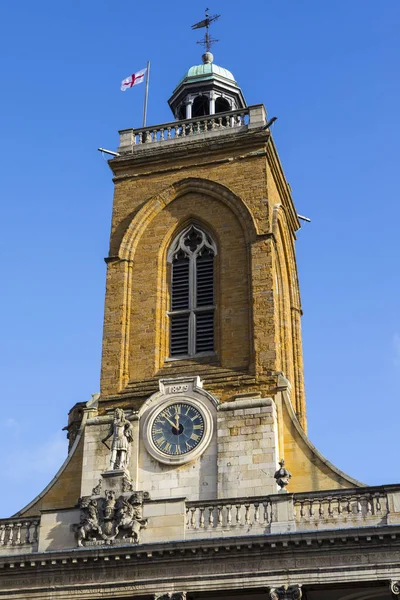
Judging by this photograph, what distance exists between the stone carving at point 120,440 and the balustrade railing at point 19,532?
8.20ft

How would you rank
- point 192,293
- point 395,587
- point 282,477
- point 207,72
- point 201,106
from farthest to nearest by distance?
point 201,106 → point 207,72 → point 192,293 → point 282,477 → point 395,587

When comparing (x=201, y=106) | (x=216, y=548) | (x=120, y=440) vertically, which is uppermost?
(x=201, y=106)

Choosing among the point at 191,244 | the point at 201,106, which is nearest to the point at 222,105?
the point at 201,106

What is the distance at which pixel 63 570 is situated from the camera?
24.8 m

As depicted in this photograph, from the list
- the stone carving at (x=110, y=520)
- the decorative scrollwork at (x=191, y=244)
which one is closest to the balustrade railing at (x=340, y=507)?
the stone carving at (x=110, y=520)

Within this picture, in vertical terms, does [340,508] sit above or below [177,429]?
below

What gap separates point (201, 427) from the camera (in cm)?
2722

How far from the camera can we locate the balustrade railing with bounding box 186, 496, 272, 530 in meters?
24.5

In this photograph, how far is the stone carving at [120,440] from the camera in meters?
26.6

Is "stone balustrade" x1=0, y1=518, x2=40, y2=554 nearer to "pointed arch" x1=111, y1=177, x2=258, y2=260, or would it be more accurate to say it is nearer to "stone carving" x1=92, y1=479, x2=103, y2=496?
"stone carving" x1=92, y1=479, x2=103, y2=496

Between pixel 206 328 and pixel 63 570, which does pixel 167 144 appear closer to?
pixel 206 328

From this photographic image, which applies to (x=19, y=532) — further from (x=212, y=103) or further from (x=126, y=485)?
(x=212, y=103)

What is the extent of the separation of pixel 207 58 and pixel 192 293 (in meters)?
11.4

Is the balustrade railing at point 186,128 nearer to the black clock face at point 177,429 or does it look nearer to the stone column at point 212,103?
the stone column at point 212,103
